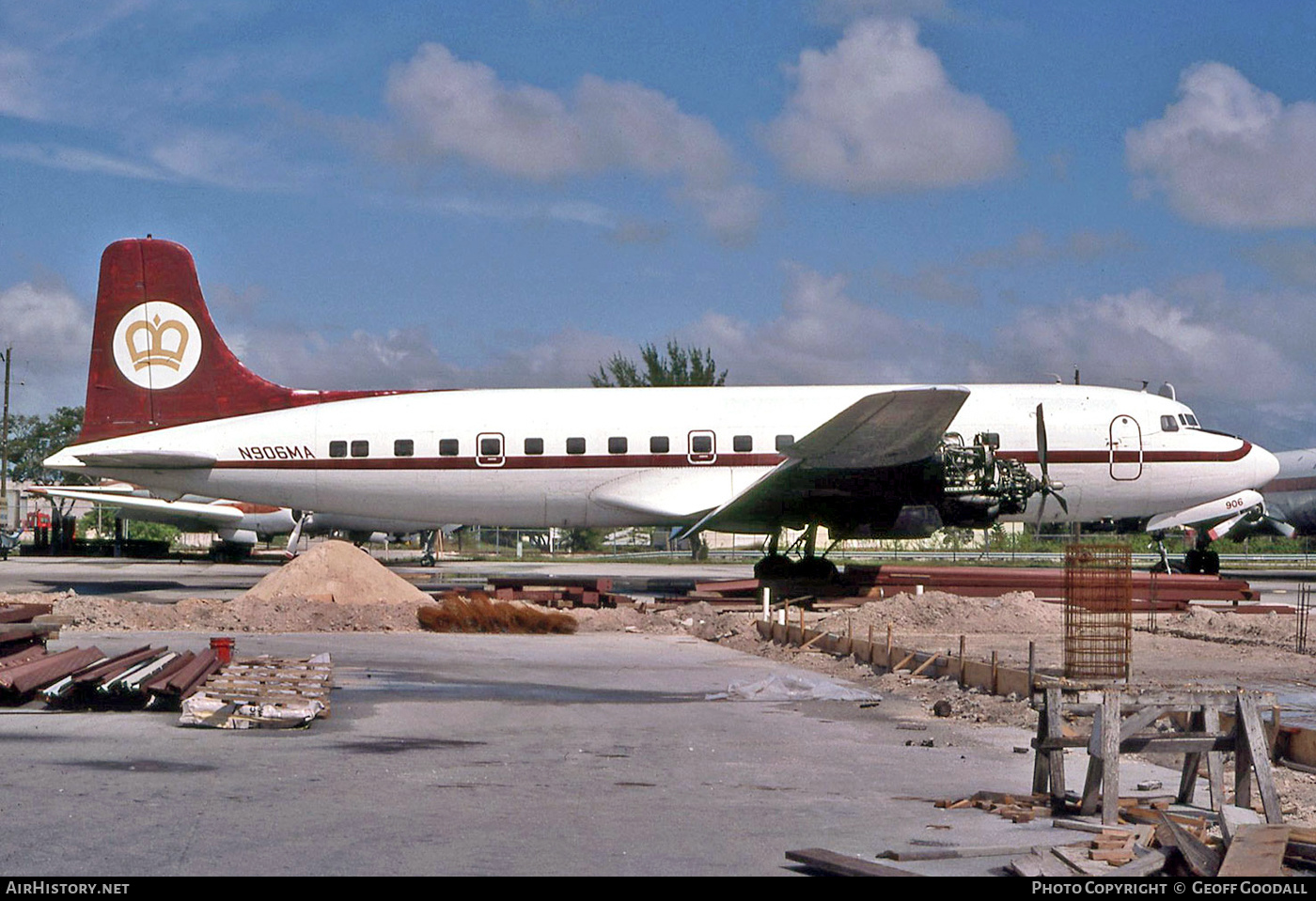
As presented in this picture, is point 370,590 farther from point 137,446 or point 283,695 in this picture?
point 283,695

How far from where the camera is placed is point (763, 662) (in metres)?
18.2

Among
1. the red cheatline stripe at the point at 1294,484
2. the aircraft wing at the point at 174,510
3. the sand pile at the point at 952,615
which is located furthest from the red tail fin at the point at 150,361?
the red cheatline stripe at the point at 1294,484

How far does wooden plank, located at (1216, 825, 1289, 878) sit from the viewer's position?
628 centimetres

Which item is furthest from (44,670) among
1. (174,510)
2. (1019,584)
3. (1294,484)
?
(1294,484)

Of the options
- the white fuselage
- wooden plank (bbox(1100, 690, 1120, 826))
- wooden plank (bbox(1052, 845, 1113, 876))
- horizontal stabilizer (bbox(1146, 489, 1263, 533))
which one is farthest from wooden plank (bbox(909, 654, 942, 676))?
horizontal stabilizer (bbox(1146, 489, 1263, 533))

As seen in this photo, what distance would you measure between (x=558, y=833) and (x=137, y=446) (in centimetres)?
2299

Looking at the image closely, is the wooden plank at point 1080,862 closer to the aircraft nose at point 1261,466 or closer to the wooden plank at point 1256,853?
the wooden plank at point 1256,853

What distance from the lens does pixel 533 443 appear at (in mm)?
27797

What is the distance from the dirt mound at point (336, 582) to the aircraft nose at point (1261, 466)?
18540 mm

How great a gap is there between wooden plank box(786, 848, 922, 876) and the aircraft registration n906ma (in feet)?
63.3

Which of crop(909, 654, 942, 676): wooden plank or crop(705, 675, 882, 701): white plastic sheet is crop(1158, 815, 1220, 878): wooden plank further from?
crop(909, 654, 942, 676): wooden plank

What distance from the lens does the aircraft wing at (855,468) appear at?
23188 mm

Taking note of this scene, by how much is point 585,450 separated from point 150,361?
32.5ft

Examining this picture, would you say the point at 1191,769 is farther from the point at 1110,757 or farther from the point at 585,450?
the point at 585,450
